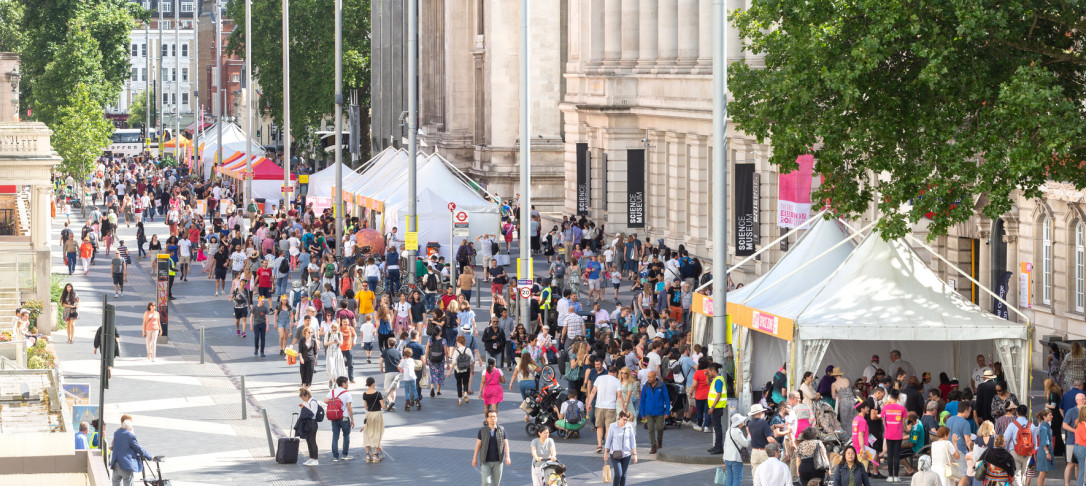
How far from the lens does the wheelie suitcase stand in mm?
25906

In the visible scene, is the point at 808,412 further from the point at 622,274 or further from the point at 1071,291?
the point at 622,274

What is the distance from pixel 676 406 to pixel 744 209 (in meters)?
12.5

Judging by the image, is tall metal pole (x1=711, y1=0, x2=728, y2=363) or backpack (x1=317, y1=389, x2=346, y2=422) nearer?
tall metal pole (x1=711, y1=0, x2=728, y2=363)

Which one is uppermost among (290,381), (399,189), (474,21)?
(474,21)

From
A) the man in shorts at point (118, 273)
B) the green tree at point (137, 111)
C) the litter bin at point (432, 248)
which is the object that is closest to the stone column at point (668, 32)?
the litter bin at point (432, 248)

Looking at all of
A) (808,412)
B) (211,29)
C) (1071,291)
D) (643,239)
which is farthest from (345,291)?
(211,29)

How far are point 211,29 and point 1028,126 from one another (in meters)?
169

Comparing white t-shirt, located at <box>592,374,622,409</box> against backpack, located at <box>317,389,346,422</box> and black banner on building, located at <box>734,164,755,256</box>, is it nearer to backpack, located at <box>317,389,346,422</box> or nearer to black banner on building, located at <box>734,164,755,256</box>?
backpack, located at <box>317,389,346,422</box>

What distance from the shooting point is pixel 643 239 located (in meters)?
53.5

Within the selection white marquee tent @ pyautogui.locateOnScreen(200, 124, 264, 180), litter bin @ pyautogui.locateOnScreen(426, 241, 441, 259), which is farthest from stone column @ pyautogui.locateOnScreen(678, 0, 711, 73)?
white marquee tent @ pyautogui.locateOnScreen(200, 124, 264, 180)

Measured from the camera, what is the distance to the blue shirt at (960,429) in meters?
22.0

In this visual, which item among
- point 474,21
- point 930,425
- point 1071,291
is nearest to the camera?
point 930,425

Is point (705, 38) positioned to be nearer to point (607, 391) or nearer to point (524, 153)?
point (524, 153)

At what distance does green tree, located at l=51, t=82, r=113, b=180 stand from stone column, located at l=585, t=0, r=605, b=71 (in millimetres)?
33208
